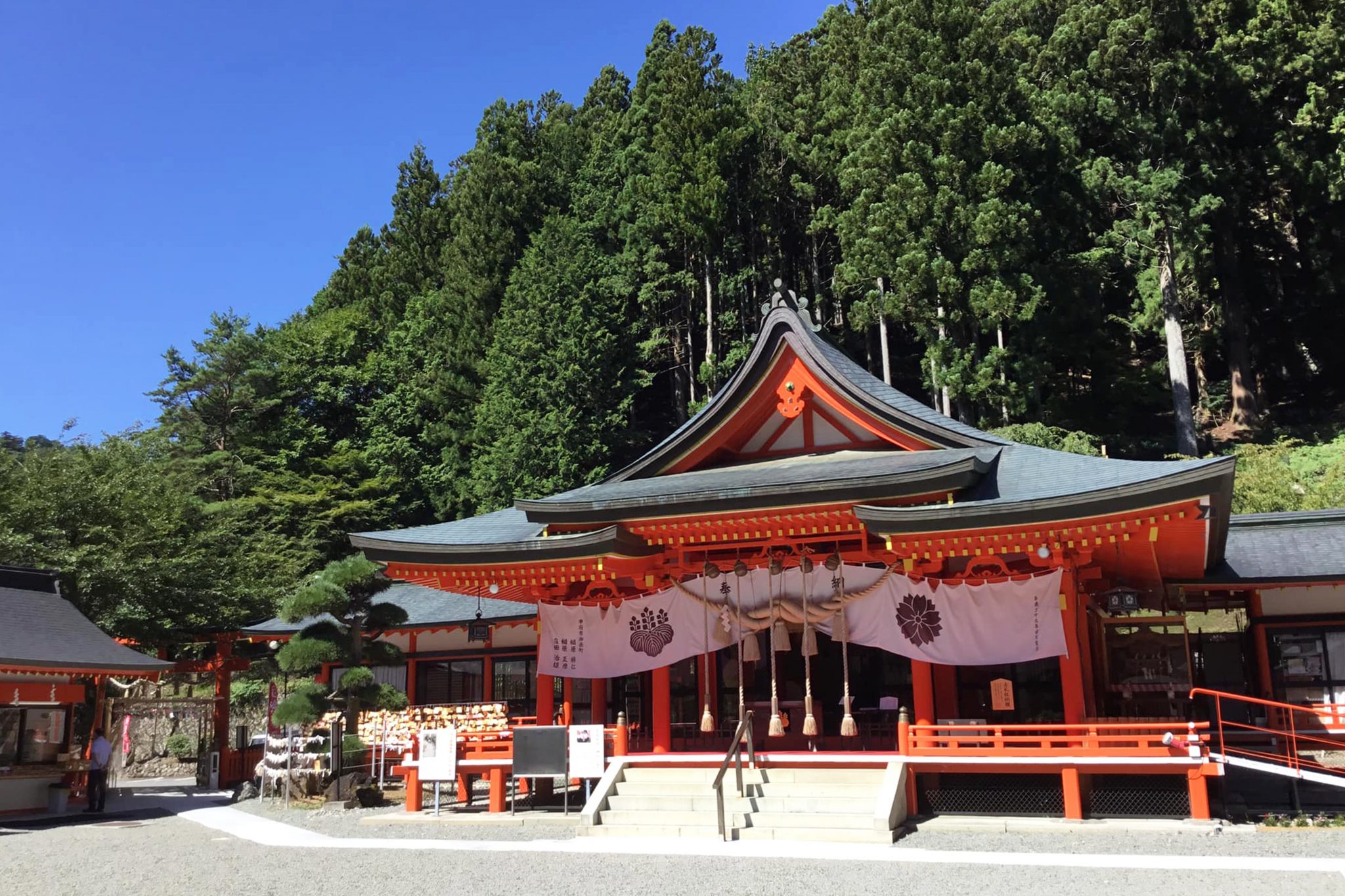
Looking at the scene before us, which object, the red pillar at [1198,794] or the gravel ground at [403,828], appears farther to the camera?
the gravel ground at [403,828]

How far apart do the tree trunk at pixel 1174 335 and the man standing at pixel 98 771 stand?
29385mm

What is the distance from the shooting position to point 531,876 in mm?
9742

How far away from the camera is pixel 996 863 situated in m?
9.64

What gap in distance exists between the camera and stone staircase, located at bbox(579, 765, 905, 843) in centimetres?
1149

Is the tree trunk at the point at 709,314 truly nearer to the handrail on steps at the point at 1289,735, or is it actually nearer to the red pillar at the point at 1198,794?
the handrail on steps at the point at 1289,735

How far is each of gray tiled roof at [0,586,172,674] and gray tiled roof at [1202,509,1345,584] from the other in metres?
18.7

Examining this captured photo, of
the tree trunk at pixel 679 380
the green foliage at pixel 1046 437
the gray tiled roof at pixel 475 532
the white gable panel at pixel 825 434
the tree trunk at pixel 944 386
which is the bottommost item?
the gray tiled roof at pixel 475 532

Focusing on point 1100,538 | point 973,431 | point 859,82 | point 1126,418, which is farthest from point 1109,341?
point 1100,538

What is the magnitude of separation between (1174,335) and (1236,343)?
6693 millimetres

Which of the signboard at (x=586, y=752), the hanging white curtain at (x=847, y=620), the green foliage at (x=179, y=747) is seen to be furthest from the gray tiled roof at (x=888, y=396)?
the green foliage at (x=179, y=747)

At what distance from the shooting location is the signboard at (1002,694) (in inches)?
531

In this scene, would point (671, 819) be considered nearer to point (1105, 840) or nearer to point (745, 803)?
point (745, 803)

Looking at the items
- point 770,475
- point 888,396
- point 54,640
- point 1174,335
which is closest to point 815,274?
point 1174,335

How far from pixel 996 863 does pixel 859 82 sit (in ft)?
97.9
